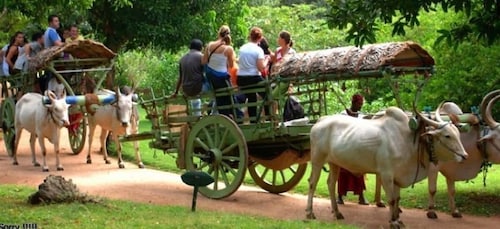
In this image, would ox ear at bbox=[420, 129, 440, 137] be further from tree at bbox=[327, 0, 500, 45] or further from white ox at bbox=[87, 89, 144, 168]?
white ox at bbox=[87, 89, 144, 168]

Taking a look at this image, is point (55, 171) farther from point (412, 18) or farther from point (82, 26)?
point (412, 18)

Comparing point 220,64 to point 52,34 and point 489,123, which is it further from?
point 52,34

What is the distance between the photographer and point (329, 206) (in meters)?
12.0

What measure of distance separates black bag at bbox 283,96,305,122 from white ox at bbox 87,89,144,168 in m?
4.21

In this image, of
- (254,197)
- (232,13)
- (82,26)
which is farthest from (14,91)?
(254,197)

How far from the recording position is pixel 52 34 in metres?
15.8

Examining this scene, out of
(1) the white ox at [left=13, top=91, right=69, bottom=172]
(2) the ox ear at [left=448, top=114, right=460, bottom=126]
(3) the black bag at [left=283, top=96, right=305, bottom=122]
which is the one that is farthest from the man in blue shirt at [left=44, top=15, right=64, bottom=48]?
(2) the ox ear at [left=448, top=114, right=460, bottom=126]

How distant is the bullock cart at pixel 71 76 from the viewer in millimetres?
15055

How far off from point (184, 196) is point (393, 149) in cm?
380

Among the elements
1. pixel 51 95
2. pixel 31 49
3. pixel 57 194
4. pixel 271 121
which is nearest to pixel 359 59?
pixel 271 121

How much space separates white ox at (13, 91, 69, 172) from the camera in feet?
48.1

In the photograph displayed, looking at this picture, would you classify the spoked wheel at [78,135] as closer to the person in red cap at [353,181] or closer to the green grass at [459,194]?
the green grass at [459,194]

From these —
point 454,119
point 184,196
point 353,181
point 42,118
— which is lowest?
point 184,196

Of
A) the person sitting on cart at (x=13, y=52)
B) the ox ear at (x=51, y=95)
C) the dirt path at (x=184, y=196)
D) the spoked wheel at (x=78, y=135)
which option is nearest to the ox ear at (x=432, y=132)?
the dirt path at (x=184, y=196)
